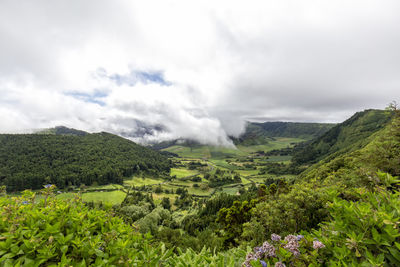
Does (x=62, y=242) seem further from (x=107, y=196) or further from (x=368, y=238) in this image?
(x=107, y=196)

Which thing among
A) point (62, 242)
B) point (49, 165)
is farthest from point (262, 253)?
point (49, 165)

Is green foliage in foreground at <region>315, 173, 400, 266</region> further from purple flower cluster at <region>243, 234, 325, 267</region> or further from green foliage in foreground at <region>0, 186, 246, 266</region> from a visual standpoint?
green foliage in foreground at <region>0, 186, 246, 266</region>

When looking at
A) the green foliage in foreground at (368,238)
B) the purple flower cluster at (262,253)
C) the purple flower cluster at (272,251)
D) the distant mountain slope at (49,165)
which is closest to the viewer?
the green foliage in foreground at (368,238)

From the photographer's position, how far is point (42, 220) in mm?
3279

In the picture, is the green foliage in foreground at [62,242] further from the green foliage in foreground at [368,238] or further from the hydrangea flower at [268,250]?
the green foliage in foreground at [368,238]

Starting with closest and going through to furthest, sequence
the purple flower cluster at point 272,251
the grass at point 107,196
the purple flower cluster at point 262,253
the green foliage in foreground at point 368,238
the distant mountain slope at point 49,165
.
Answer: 1. the green foliage in foreground at point 368,238
2. the purple flower cluster at point 272,251
3. the purple flower cluster at point 262,253
4. the grass at point 107,196
5. the distant mountain slope at point 49,165

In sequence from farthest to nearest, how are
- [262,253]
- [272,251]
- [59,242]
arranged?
[262,253]
[272,251]
[59,242]

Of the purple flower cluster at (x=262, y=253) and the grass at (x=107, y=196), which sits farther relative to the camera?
the grass at (x=107, y=196)

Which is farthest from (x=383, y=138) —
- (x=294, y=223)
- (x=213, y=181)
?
(x=213, y=181)

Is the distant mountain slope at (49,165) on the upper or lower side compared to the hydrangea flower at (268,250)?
lower

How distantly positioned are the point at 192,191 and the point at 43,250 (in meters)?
149

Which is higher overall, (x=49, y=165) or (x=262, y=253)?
(x=262, y=253)

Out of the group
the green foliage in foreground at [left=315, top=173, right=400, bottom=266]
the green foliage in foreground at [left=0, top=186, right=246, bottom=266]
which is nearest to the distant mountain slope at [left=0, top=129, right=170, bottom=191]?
the green foliage in foreground at [left=0, top=186, right=246, bottom=266]

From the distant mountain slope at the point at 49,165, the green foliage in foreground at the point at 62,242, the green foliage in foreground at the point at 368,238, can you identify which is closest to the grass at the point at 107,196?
the distant mountain slope at the point at 49,165
